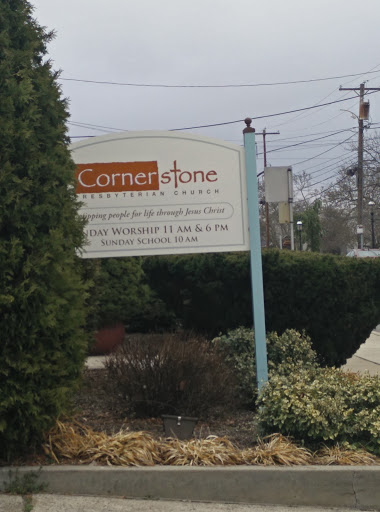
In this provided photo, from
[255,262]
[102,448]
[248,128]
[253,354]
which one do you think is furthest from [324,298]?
[102,448]

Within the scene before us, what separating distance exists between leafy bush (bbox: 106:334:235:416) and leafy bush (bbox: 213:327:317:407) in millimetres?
665

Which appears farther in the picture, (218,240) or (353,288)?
(353,288)

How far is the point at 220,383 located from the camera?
577 centimetres

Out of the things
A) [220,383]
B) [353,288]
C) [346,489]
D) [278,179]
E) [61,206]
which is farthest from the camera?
[278,179]

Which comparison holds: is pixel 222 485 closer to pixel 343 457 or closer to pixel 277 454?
pixel 277 454

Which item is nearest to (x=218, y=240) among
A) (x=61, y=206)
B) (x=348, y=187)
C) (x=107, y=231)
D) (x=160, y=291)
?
(x=107, y=231)

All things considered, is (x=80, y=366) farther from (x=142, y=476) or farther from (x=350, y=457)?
(x=350, y=457)

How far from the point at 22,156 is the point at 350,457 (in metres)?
3.16

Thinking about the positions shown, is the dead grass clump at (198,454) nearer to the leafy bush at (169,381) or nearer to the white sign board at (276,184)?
the leafy bush at (169,381)

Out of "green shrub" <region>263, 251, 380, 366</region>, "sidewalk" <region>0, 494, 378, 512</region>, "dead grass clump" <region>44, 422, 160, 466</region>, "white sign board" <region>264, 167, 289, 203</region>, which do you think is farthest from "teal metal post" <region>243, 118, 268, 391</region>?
"white sign board" <region>264, 167, 289, 203</region>

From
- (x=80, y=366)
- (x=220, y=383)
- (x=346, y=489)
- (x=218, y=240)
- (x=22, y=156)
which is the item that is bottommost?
(x=346, y=489)

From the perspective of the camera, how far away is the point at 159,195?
5984 millimetres

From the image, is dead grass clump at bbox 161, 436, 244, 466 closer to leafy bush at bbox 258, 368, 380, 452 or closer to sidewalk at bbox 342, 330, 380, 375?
leafy bush at bbox 258, 368, 380, 452

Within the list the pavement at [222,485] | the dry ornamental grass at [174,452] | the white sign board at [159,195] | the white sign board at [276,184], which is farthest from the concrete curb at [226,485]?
the white sign board at [276,184]
